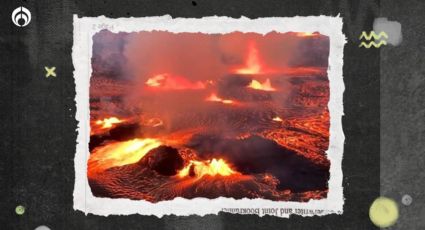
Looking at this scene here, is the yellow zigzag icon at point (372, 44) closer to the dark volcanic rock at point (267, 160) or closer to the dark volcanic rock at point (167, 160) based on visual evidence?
the dark volcanic rock at point (267, 160)

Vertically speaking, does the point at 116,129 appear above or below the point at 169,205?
above

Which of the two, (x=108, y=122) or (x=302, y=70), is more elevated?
(x=302, y=70)

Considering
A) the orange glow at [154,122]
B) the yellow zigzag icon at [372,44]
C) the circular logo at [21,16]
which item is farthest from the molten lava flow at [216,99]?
the circular logo at [21,16]

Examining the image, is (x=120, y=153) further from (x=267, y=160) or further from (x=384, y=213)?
(x=384, y=213)

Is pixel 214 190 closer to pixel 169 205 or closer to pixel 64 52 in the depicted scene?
pixel 169 205

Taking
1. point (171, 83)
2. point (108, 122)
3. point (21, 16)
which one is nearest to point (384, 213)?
point (171, 83)

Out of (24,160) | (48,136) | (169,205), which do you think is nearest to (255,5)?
(169,205)
